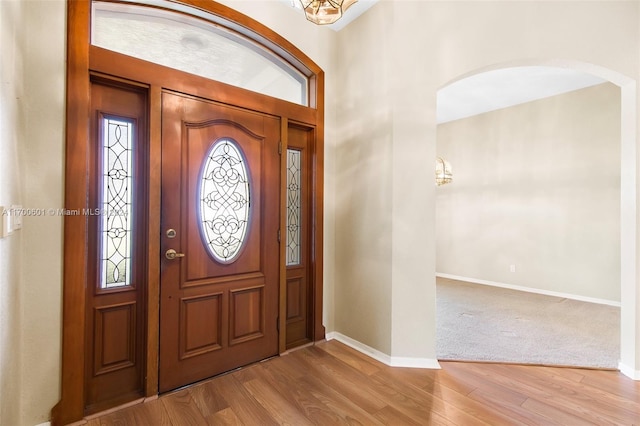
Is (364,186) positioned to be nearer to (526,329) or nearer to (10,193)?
(10,193)

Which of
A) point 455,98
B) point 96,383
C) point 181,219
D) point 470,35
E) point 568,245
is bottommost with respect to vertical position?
point 96,383

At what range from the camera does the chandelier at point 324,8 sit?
5.93 ft

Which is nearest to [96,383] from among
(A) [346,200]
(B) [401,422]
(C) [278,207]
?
(C) [278,207]

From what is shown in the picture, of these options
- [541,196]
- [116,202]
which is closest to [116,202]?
[116,202]

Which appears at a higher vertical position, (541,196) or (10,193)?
(541,196)

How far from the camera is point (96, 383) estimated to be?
1936 mm

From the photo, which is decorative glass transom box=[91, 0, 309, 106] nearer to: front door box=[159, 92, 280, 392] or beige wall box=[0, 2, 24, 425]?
front door box=[159, 92, 280, 392]

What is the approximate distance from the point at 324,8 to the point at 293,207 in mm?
1674

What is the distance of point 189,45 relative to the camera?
93.1 inches

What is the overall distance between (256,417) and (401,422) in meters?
0.92

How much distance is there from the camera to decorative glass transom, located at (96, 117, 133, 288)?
6.51 ft

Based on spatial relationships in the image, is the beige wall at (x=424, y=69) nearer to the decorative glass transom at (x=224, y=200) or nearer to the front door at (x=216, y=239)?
the front door at (x=216, y=239)

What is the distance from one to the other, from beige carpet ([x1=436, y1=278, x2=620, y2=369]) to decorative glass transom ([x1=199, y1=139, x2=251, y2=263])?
2169 mm

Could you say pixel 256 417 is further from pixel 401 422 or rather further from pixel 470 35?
pixel 470 35
